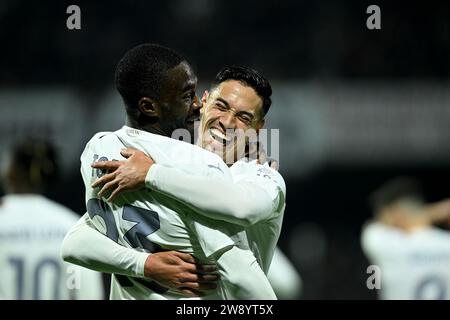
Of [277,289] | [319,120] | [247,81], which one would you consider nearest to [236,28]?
[319,120]

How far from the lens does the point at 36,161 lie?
447 cm

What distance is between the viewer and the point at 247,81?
7.90 ft

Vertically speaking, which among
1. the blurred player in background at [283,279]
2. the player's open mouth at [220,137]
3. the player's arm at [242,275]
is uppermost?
the player's open mouth at [220,137]

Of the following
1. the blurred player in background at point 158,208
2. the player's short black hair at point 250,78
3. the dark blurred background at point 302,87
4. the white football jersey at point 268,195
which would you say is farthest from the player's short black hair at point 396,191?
the blurred player in background at point 158,208

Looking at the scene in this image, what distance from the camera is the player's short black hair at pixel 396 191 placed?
5352mm

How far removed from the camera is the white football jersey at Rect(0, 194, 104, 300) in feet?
12.2

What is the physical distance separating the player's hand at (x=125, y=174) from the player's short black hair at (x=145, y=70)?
0.46ft

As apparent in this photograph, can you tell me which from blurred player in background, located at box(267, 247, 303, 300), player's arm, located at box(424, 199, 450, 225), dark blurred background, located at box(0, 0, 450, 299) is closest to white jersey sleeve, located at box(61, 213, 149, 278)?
blurred player in background, located at box(267, 247, 303, 300)

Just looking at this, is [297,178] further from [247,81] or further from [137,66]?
[137,66]

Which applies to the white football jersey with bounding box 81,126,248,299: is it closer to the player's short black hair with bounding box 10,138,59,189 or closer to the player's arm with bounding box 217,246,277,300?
the player's arm with bounding box 217,246,277,300

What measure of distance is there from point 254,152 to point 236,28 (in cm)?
351

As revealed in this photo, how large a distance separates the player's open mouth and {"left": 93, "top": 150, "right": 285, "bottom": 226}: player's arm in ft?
0.89

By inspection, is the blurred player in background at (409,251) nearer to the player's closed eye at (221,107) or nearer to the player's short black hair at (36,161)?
the player's short black hair at (36,161)

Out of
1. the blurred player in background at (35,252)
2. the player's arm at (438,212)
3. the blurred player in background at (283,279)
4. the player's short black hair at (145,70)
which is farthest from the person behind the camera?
the player's arm at (438,212)
